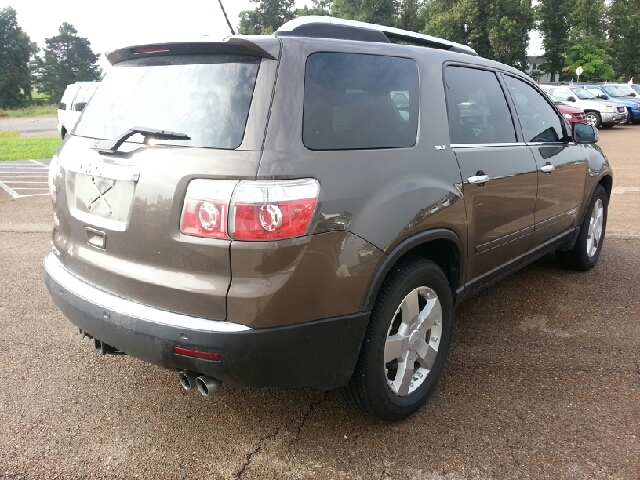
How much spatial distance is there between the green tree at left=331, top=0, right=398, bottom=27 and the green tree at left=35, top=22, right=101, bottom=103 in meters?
34.3

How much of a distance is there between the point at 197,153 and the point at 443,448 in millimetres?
1689

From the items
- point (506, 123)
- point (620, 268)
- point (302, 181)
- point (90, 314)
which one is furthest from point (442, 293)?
point (620, 268)

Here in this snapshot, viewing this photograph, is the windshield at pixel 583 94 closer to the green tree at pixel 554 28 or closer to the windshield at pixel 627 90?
the windshield at pixel 627 90

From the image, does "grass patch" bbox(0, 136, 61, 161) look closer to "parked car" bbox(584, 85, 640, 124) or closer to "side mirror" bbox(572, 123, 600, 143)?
"side mirror" bbox(572, 123, 600, 143)

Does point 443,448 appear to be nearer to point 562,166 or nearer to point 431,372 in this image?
point 431,372

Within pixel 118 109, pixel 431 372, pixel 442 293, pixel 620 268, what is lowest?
pixel 620 268

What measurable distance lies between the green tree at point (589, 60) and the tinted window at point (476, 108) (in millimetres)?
57997

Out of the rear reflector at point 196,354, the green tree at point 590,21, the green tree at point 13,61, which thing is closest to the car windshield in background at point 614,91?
the rear reflector at point 196,354

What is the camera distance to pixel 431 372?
9.66ft

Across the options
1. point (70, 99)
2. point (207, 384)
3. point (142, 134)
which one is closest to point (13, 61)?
point (70, 99)

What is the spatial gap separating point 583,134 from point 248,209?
352 centimetres

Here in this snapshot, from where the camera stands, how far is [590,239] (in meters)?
5.13

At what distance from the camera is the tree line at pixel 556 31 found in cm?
5575

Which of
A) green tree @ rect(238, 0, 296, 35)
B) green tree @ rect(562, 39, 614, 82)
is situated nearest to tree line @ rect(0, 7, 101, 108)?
green tree @ rect(238, 0, 296, 35)
